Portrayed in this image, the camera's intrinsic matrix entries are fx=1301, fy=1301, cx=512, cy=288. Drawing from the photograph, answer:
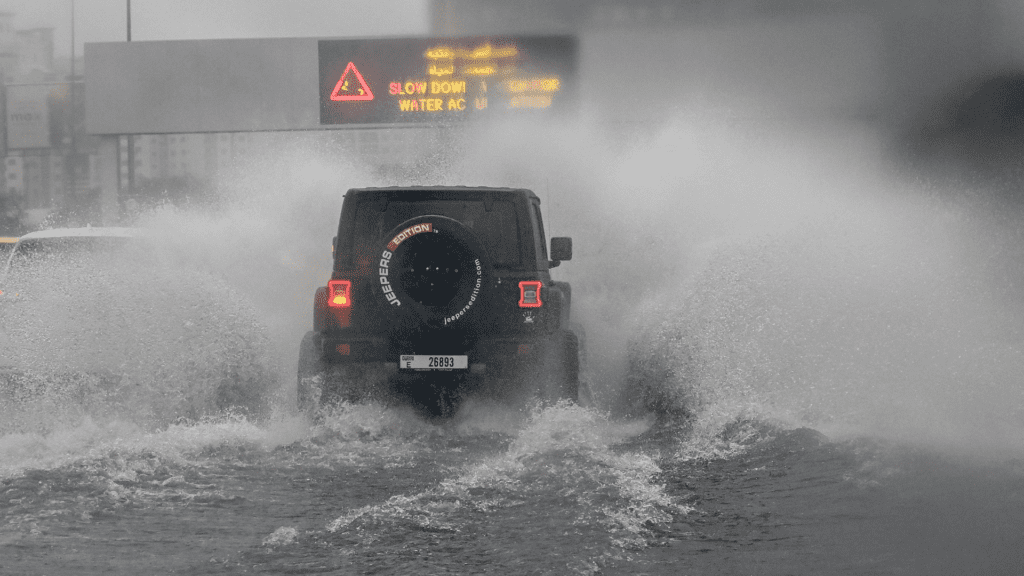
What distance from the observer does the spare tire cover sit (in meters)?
8.61

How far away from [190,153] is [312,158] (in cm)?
1565

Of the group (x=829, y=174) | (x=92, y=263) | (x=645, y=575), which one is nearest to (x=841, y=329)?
(x=645, y=575)

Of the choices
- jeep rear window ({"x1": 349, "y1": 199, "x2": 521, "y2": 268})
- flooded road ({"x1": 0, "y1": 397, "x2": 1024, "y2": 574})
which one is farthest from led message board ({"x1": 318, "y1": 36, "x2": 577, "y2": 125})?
flooded road ({"x1": 0, "y1": 397, "x2": 1024, "y2": 574})

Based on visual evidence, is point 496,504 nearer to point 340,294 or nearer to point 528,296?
point 528,296

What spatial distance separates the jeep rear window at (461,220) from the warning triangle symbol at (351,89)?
1426cm

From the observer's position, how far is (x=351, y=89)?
22.8 meters

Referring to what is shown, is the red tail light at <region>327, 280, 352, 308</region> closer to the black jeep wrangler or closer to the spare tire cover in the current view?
the black jeep wrangler

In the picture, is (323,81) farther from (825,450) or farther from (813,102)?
(825,450)

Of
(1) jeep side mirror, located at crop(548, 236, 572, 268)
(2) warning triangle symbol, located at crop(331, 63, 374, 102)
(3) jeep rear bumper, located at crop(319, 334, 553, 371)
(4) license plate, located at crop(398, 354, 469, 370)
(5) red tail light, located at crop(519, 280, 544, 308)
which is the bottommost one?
(4) license plate, located at crop(398, 354, 469, 370)

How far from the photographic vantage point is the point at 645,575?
5.05 meters

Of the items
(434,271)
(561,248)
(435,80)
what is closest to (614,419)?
(561,248)

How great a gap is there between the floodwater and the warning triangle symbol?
609 centimetres

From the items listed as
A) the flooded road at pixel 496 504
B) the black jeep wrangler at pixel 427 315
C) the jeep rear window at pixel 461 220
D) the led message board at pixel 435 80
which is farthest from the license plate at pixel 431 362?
the led message board at pixel 435 80

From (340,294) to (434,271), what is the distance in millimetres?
663
